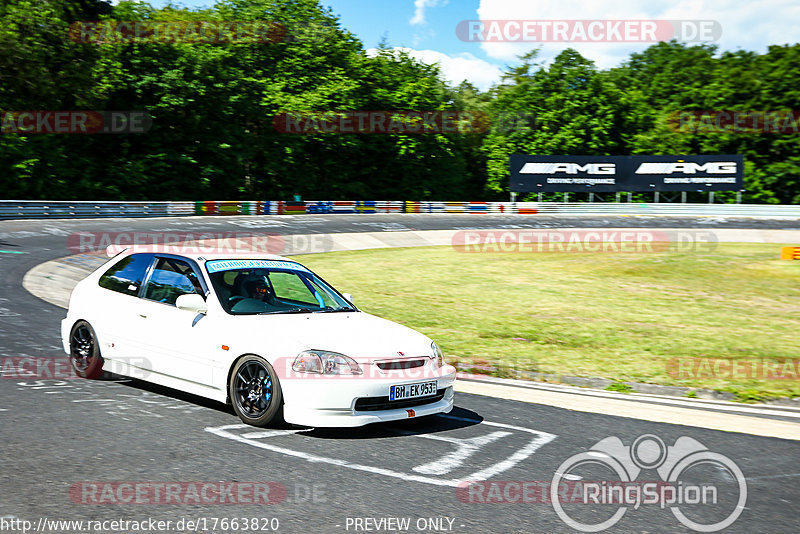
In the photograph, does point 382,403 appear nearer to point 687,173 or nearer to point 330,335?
point 330,335

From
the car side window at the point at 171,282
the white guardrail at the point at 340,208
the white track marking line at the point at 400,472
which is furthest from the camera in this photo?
the white guardrail at the point at 340,208

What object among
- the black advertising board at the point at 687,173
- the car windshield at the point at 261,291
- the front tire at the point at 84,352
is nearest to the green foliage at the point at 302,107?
the black advertising board at the point at 687,173

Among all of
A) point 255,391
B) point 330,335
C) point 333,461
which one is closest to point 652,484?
point 333,461

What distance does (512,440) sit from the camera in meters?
6.39

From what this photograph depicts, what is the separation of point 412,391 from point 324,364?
829 mm

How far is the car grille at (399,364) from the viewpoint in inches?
252

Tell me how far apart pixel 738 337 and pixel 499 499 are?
9049 mm

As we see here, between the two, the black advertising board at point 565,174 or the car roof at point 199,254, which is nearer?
the car roof at point 199,254

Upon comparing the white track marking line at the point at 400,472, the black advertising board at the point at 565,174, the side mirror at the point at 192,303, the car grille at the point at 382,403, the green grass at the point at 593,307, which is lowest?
the green grass at the point at 593,307

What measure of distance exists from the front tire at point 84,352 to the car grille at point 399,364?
3399mm

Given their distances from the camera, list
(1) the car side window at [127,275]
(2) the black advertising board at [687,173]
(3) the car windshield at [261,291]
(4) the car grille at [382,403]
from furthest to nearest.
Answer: (2) the black advertising board at [687,173], (1) the car side window at [127,275], (3) the car windshield at [261,291], (4) the car grille at [382,403]

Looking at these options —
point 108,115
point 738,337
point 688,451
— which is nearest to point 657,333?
point 738,337

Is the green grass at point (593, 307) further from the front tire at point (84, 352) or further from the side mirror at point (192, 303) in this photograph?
the front tire at point (84, 352)

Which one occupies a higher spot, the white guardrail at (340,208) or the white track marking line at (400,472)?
the white guardrail at (340,208)
